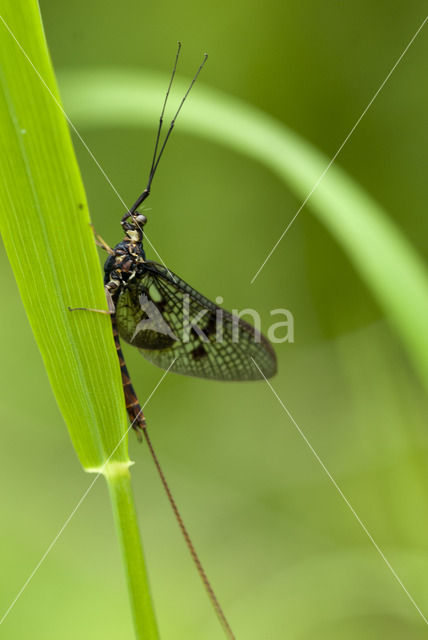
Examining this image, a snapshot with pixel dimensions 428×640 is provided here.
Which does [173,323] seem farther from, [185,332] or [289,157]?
[289,157]

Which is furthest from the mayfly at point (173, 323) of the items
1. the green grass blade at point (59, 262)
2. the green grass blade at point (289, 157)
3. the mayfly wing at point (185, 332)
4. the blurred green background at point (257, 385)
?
the blurred green background at point (257, 385)

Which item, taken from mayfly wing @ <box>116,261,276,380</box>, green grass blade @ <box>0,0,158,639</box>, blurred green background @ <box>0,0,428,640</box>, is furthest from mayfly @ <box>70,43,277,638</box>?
blurred green background @ <box>0,0,428,640</box>

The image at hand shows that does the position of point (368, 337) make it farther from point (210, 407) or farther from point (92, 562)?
point (92, 562)

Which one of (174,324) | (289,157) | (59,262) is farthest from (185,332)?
(59,262)

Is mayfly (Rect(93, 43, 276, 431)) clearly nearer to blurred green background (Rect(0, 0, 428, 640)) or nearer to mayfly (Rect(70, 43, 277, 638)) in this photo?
mayfly (Rect(70, 43, 277, 638))

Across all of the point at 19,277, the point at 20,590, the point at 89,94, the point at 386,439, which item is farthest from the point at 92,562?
the point at 89,94
